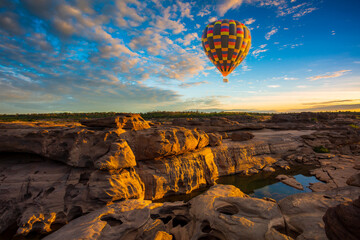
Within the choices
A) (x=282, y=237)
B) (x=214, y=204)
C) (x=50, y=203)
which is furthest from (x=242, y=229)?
(x=50, y=203)

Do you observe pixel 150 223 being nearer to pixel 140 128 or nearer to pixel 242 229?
pixel 242 229

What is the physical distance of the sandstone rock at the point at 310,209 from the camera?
202 inches

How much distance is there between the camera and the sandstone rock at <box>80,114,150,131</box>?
11891 mm

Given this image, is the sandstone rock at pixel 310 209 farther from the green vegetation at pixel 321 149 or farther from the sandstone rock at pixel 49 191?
the green vegetation at pixel 321 149

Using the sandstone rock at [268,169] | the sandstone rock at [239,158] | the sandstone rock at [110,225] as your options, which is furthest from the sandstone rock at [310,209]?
the sandstone rock at [268,169]

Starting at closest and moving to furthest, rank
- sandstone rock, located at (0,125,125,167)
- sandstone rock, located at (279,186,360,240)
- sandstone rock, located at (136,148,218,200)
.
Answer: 1. sandstone rock, located at (279,186,360,240)
2. sandstone rock, located at (0,125,125,167)
3. sandstone rock, located at (136,148,218,200)

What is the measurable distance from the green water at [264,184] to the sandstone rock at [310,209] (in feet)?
17.1

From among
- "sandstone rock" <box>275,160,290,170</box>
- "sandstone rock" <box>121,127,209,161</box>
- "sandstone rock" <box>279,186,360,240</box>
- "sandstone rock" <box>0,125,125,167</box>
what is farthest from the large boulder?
"sandstone rock" <box>275,160,290,170</box>

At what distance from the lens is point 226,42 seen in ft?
85.5

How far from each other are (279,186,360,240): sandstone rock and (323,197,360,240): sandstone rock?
65 cm

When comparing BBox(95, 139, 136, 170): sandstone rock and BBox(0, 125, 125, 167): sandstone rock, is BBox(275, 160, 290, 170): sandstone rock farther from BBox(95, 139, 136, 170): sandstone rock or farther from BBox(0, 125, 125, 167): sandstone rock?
BBox(0, 125, 125, 167): sandstone rock

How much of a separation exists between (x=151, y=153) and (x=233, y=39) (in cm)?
2336

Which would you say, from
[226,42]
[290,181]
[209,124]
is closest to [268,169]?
[290,181]

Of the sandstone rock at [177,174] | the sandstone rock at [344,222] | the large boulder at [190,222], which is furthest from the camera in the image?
the sandstone rock at [177,174]
